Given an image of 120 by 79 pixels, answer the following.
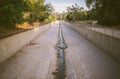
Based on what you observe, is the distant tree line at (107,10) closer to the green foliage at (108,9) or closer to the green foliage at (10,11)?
the green foliage at (108,9)

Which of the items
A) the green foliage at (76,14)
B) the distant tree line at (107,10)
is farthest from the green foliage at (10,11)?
the green foliage at (76,14)

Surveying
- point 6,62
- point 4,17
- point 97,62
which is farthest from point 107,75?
point 4,17

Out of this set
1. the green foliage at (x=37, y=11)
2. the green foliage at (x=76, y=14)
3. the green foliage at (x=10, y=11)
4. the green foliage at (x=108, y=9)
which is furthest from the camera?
the green foliage at (x=76, y=14)

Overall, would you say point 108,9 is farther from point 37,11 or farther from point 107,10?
point 37,11

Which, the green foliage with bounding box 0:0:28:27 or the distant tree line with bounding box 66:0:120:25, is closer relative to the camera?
the green foliage with bounding box 0:0:28:27

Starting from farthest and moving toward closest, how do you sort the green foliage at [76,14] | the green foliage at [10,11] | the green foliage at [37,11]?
the green foliage at [76,14] < the green foliage at [37,11] < the green foliage at [10,11]

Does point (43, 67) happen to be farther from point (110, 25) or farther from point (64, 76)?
point (110, 25)

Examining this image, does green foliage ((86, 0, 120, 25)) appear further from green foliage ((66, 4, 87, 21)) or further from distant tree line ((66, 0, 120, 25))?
green foliage ((66, 4, 87, 21))

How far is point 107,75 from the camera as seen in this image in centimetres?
1124

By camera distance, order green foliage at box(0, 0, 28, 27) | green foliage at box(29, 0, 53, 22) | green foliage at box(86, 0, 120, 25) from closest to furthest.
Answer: green foliage at box(0, 0, 28, 27)
green foliage at box(86, 0, 120, 25)
green foliage at box(29, 0, 53, 22)

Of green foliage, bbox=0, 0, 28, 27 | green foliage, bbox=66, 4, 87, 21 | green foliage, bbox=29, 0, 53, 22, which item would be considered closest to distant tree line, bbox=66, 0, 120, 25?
green foliage, bbox=29, 0, 53, 22

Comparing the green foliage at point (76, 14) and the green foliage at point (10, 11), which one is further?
the green foliage at point (76, 14)

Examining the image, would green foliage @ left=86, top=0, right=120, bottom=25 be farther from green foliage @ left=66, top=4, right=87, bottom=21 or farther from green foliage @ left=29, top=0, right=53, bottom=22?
green foliage @ left=66, top=4, right=87, bottom=21

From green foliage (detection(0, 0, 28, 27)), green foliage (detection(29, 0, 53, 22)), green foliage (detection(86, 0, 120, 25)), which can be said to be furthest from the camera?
green foliage (detection(29, 0, 53, 22))
